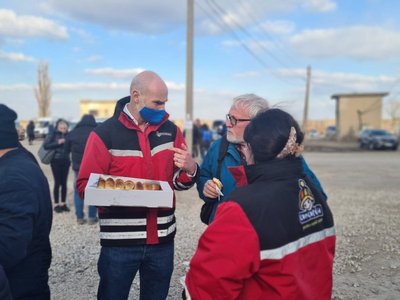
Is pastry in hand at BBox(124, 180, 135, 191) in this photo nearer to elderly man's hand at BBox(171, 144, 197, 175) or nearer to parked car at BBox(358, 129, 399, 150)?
elderly man's hand at BBox(171, 144, 197, 175)

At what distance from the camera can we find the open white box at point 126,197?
2484 millimetres

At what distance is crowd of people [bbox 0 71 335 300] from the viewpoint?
1764 mm

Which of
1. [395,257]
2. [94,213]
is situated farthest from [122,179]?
[94,213]

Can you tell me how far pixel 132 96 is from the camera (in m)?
2.93

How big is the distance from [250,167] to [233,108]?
44.9 inches

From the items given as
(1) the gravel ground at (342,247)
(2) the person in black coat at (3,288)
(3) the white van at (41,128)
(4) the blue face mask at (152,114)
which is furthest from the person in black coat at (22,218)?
(3) the white van at (41,128)

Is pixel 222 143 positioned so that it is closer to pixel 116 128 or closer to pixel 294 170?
pixel 116 128

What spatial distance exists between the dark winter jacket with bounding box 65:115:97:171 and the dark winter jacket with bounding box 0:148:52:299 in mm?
5211

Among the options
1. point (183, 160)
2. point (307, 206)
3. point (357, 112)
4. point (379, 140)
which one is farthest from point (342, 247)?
point (357, 112)

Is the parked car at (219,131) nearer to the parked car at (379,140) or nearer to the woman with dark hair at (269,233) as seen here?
the woman with dark hair at (269,233)

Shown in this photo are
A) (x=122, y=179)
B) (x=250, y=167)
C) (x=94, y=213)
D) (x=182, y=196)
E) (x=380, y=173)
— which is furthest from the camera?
(x=380, y=173)

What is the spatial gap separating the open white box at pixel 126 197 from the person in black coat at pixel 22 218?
10.2 inches

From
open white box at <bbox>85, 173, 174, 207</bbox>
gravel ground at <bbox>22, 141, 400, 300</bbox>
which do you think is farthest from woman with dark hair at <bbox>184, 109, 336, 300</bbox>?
gravel ground at <bbox>22, 141, 400, 300</bbox>

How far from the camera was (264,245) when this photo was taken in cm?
174
